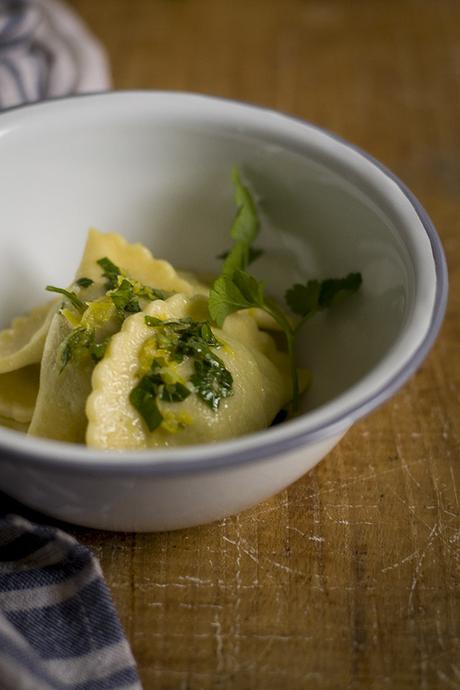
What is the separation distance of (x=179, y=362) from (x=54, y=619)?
51 cm

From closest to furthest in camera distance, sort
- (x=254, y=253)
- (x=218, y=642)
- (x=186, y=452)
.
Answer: (x=186, y=452) < (x=218, y=642) < (x=254, y=253)

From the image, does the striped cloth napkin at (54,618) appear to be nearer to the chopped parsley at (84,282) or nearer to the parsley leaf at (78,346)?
the parsley leaf at (78,346)

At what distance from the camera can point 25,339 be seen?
206 centimetres

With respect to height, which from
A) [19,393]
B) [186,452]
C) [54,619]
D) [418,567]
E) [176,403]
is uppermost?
[186,452]

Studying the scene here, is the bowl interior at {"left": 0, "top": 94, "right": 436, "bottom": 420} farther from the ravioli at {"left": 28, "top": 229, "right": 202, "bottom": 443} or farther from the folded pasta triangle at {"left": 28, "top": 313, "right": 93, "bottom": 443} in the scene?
the folded pasta triangle at {"left": 28, "top": 313, "right": 93, "bottom": 443}

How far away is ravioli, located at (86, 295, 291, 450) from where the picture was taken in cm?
164

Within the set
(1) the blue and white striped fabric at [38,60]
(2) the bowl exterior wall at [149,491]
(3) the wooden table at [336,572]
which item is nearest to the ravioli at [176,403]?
(2) the bowl exterior wall at [149,491]

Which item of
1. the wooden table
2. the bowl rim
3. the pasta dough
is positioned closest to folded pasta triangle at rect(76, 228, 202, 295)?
the pasta dough

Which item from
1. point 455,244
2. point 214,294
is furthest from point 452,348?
point 214,294

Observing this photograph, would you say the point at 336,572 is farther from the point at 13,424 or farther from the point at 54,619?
the point at 13,424

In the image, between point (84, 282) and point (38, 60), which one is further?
point (38, 60)

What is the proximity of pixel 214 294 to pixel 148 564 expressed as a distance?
21.8 inches

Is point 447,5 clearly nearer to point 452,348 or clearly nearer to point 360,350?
point 452,348

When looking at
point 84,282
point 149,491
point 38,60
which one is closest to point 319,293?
point 84,282
